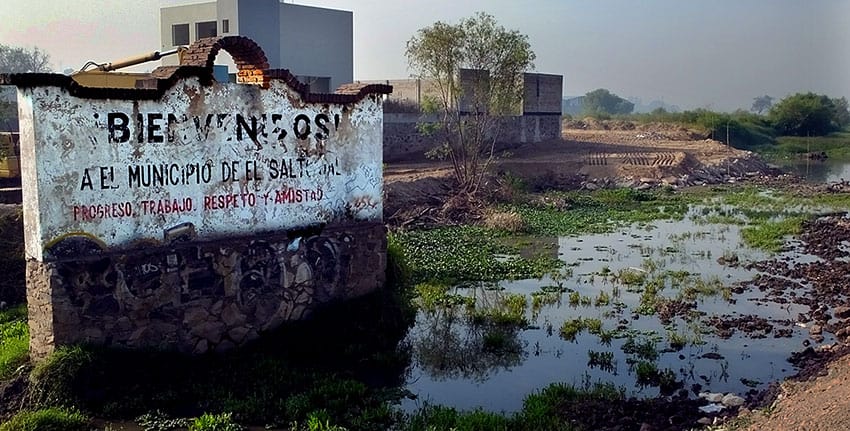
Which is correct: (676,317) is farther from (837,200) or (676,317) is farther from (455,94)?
(837,200)

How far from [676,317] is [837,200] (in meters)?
20.5

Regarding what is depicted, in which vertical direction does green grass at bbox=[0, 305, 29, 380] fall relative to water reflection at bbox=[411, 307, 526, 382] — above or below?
above

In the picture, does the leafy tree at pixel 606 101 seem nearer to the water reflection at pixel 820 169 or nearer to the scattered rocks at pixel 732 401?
the water reflection at pixel 820 169

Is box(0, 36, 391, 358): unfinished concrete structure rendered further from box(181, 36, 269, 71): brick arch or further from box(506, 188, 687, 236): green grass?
box(506, 188, 687, 236): green grass

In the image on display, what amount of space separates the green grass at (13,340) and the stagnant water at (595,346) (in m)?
4.57

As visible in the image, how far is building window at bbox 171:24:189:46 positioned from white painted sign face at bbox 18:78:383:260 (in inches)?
1497

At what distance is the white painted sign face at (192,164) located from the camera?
823 cm

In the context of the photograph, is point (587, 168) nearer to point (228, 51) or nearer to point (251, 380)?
point (228, 51)

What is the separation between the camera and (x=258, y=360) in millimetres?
9547

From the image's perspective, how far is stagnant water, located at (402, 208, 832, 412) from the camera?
954 centimetres

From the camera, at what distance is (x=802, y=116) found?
65875mm

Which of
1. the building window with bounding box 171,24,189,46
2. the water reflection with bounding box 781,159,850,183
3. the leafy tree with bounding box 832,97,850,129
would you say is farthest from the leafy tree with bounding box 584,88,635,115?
the building window with bounding box 171,24,189,46

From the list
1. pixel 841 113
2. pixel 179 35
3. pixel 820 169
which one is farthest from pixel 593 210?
pixel 841 113

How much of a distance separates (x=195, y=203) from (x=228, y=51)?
2.18 metres
